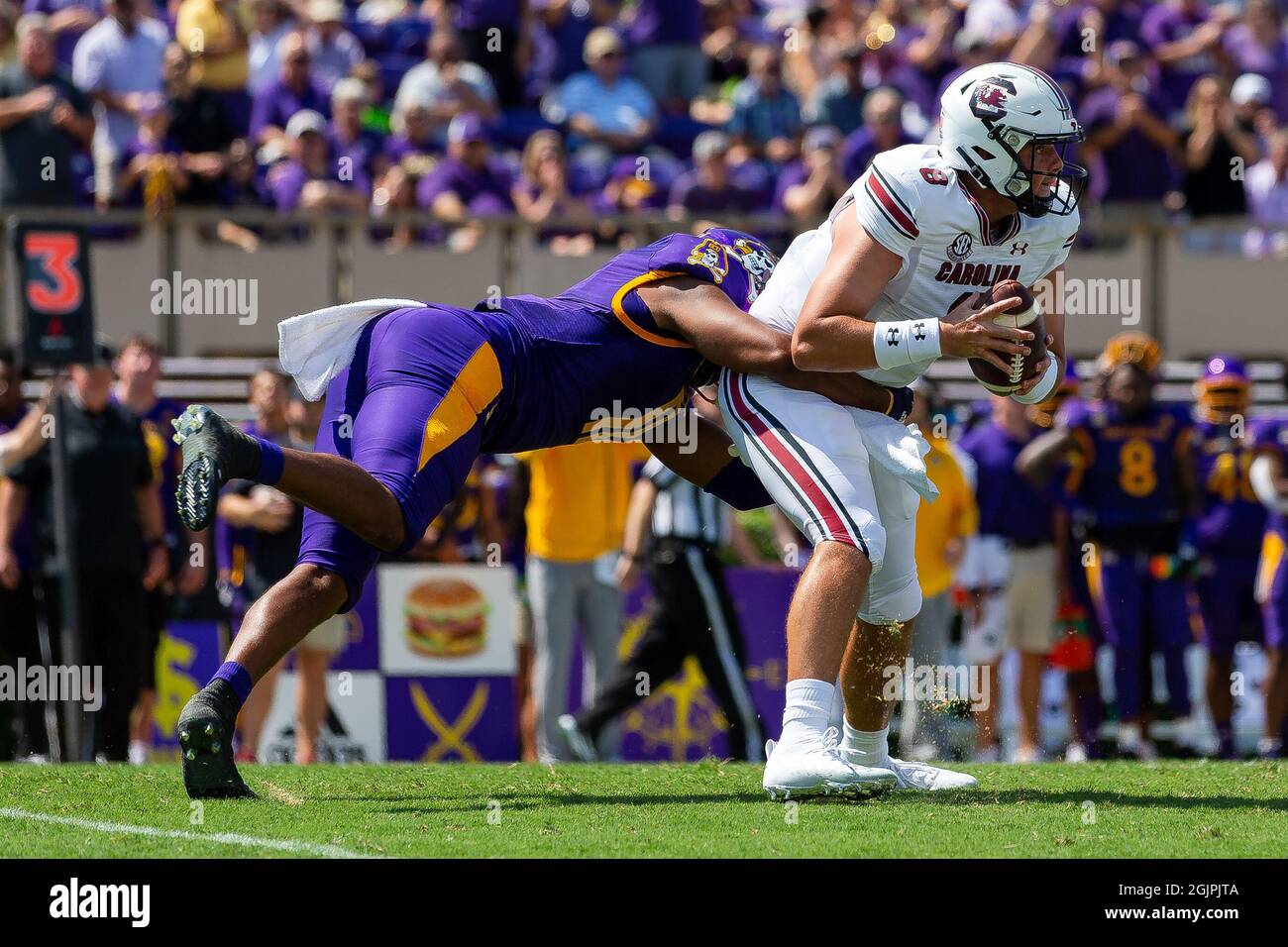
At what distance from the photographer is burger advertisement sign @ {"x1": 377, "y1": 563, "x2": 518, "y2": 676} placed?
1088cm

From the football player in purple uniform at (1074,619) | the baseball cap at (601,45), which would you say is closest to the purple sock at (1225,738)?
the football player in purple uniform at (1074,619)

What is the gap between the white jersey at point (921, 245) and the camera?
572 centimetres

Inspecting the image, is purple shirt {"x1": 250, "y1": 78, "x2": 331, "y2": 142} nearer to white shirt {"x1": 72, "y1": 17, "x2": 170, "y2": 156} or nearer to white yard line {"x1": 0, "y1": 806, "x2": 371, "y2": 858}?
white shirt {"x1": 72, "y1": 17, "x2": 170, "y2": 156}

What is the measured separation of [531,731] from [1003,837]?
606cm

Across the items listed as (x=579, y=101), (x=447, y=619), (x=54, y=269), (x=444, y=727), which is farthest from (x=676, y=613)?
(x=579, y=101)

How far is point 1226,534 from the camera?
11266mm

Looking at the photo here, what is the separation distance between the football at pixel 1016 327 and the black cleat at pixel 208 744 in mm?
2375

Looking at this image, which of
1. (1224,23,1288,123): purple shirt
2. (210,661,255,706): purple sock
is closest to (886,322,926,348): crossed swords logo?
(210,661,255,706): purple sock

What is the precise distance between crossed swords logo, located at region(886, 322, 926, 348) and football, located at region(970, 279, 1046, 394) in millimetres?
215

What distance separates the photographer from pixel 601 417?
624cm

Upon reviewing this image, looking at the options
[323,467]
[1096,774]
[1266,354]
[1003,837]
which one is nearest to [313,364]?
[323,467]

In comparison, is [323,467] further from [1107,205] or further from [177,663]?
[1107,205]

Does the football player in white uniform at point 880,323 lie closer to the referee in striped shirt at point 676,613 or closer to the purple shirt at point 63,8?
the referee in striped shirt at point 676,613

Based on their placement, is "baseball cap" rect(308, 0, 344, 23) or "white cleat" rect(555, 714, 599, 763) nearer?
"white cleat" rect(555, 714, 599, 763)
